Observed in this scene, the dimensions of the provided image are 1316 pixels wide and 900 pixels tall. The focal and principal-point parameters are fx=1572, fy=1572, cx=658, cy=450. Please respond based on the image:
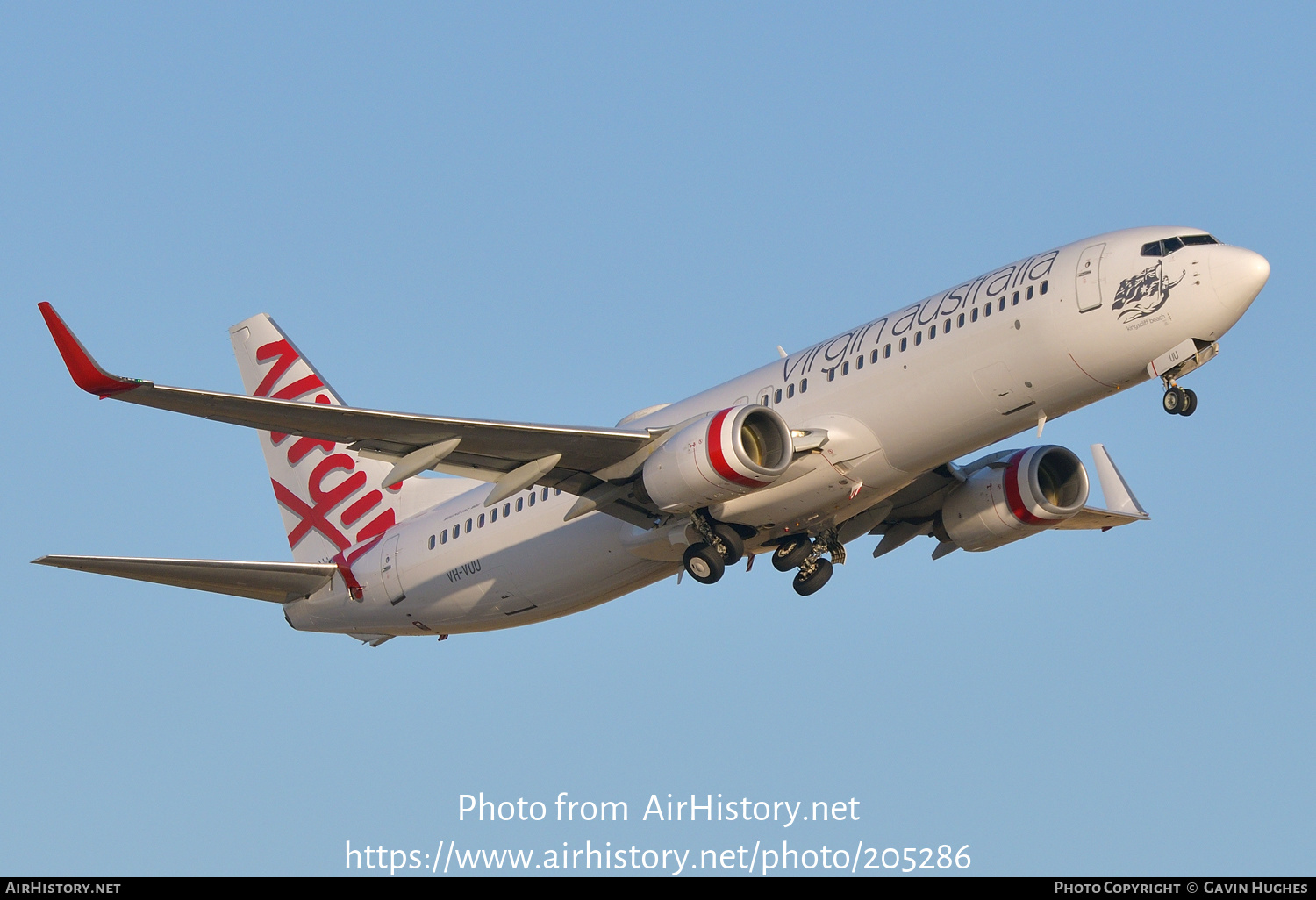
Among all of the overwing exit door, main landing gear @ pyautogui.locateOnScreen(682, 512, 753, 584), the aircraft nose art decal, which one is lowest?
main landing gear @ pyautogui.locateOnScreen(682, 512, 753, 584)

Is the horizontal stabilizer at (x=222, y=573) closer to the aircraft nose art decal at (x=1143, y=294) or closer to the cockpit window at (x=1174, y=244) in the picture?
the aircraft nose art decal at (x=1143, y=294)

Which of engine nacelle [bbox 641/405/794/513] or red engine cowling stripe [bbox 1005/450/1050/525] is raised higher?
red engine cowling stripe [bbox 1005/450/1050/525]

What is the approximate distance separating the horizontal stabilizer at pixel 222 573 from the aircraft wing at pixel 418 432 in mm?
5066

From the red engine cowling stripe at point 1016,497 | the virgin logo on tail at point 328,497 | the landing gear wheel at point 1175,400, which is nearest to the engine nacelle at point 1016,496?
the red engine cowling stripe at point 1016,497

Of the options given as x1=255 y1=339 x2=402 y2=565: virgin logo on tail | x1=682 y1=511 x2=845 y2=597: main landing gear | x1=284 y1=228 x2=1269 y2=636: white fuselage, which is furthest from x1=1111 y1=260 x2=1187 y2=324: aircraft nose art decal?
x1=255 y1=339 x2=402 y2=565: virgin logo on tail

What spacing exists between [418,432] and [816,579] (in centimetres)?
935

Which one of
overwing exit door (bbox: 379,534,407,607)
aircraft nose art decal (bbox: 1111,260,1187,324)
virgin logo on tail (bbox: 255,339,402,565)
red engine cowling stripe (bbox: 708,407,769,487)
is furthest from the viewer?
virgin logo on tail (bbox: 255,339,402,565)

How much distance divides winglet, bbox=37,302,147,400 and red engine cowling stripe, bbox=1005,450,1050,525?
18.6 metres

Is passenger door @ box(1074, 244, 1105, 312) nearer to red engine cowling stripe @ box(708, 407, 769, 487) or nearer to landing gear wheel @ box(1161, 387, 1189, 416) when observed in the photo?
landing gear wheel @ box(1161, 387, 1189, 416)

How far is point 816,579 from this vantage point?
33469 mm

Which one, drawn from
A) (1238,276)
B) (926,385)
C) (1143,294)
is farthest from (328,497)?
(1238,276)

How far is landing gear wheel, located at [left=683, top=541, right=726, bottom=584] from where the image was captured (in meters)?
31.1

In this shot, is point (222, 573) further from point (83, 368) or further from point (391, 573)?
point (83, 368)

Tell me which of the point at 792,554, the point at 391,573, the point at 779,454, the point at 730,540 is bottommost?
the point at 730,540
